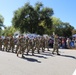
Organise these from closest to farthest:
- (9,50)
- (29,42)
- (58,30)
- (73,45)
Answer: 1. (29,42)
2. (9,50)
3. (73,45)
4. (58,30)

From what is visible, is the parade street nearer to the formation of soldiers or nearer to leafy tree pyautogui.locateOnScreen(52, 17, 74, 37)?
the formation of soldiers

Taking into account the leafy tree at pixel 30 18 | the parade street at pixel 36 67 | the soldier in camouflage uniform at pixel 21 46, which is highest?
the leafy tree at pixel 30 18

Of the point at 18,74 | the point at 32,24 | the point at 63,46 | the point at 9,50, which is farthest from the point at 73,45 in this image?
the point at 18,74

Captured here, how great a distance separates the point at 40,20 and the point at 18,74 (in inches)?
1898

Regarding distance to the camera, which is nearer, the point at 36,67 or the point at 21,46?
the point at 36,67

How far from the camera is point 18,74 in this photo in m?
11.4

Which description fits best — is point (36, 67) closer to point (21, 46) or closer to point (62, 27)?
point (21, 46)

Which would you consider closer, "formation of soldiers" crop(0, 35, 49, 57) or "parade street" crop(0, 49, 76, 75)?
"parade street" crop(0, 49, 76, 75)

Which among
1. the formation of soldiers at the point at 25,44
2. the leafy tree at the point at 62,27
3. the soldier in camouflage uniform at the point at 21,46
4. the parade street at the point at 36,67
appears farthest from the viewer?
the leafy tree at the point at 62,27

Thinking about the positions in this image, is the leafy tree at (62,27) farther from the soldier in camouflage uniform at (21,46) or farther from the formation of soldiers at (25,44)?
the soldier in camouflage uniform at (21,46)

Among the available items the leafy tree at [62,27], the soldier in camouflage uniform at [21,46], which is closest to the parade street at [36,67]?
the soldier in camouflage uniform at [21,46]

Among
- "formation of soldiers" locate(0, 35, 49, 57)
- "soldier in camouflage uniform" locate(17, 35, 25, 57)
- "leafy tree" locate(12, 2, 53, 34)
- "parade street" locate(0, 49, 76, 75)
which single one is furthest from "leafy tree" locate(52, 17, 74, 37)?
"parade street" locate(0, 49, 76, 75)

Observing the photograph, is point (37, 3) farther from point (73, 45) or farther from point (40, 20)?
point (73, 45)

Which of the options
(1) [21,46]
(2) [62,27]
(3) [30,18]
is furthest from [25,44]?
(2) [62,27]
